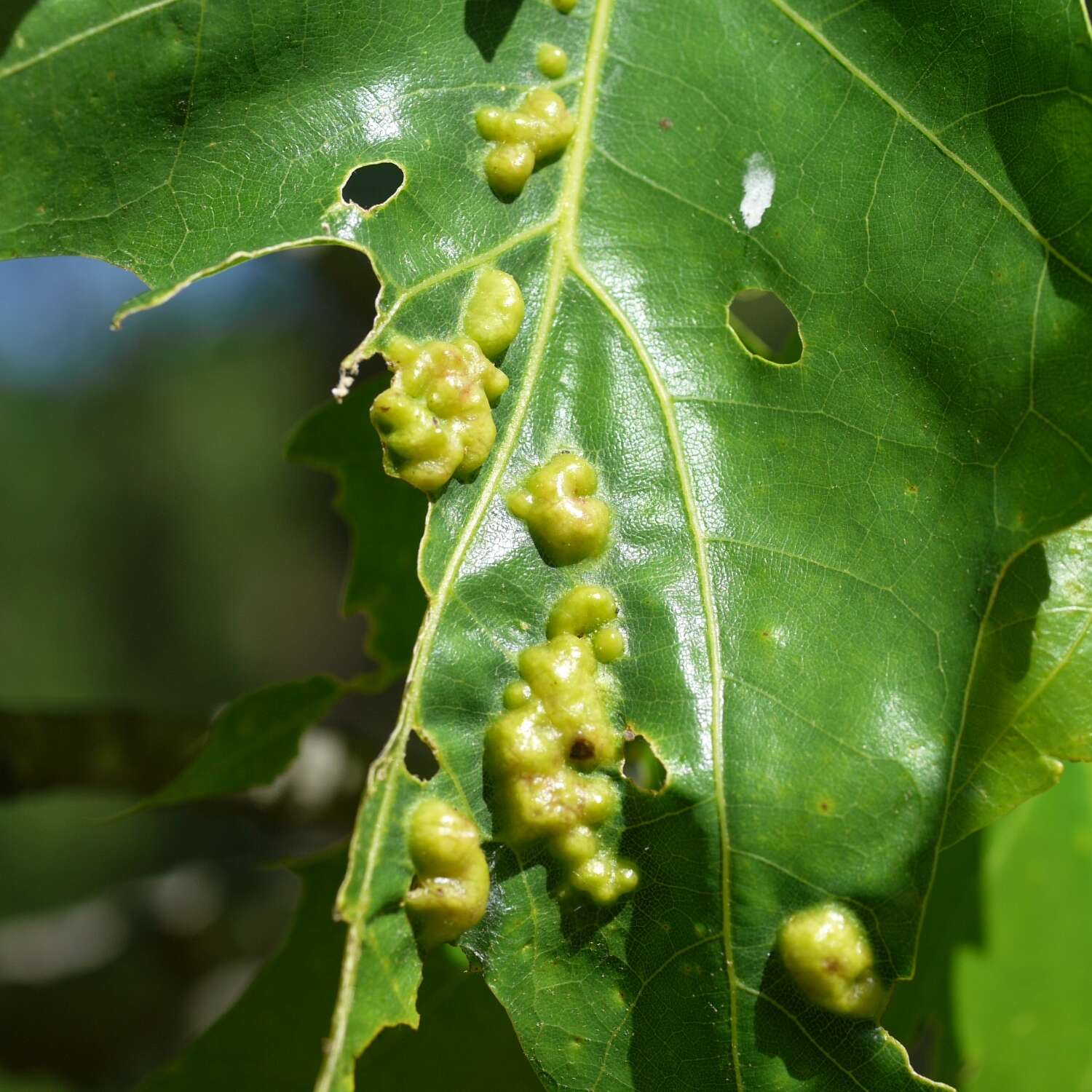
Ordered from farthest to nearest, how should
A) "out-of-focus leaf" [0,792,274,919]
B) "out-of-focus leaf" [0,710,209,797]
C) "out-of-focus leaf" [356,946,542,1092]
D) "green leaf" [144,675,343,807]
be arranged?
"out-of-focus leaf" [0,792,274,919] < "out-of-focus leaf" [0,710,209,797] < "green leaf" [144,675,343,807] < "out-of-focus leaf" [356,946,542,1092]

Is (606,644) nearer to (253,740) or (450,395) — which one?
(450,395)

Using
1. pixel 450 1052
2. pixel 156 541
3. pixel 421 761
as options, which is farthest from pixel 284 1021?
pixel 156 541

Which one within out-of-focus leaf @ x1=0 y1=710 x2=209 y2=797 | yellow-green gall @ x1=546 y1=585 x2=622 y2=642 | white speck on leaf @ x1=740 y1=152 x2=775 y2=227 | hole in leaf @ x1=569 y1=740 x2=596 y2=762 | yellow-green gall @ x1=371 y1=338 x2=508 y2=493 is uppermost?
white speck on leaf @ x1=740 y1=152 x2=775 y2=227

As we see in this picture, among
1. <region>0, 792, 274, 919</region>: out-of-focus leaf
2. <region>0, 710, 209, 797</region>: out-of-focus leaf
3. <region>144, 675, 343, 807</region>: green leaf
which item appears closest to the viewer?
<region>144, 675, 343, 807</region>: green leaf

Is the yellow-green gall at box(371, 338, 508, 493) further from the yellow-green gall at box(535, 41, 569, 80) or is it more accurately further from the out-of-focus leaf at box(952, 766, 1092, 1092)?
the out-of-focus leaf at box(952, 766, 1092, 1092)

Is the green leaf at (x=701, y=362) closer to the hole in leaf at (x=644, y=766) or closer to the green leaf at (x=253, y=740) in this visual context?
the hole in leaf at (x=644, y=766)

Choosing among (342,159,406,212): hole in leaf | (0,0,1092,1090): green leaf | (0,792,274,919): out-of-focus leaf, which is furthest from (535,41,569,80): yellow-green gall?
(0,792,274,919): out-of-focus leaf

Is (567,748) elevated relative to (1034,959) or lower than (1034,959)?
elevated
